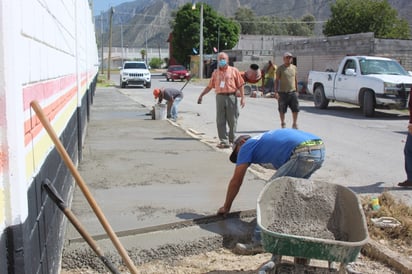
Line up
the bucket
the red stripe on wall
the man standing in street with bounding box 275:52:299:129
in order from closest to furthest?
the red stripe on wall
the man standing in street with bounding box 275:52:299:129
the bucket

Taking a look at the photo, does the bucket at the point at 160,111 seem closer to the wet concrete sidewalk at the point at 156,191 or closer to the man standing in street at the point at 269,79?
the wet concrete sidewalk at the point at 156,191

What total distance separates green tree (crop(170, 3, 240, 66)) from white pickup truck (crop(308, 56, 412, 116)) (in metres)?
49.0

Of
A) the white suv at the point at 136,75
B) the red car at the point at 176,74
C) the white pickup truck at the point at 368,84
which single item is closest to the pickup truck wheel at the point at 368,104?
the white pickup truck at the point at 368,84

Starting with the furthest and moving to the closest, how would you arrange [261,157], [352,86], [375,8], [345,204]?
[375,8] < [352,86] < [261,157] < [345,204]

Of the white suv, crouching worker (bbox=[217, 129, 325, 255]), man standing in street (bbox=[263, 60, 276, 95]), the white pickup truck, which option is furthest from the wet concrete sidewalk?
the white suv

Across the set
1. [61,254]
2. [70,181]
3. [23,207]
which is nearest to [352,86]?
[70,181]

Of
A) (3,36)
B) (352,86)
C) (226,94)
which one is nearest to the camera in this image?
(3,36)

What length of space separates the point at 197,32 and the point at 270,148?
6375cm

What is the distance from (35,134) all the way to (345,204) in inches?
95.0

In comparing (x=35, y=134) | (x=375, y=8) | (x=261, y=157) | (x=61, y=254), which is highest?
(x=375, y=8)

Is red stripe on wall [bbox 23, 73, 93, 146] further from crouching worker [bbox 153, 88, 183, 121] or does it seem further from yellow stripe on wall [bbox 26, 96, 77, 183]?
crouching worker [bbox 153, 88, 183, 121]

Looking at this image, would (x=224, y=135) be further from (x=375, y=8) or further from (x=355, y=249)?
(x=375, y=8)

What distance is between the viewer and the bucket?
14.1 m

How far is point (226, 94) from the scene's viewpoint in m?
9.54
